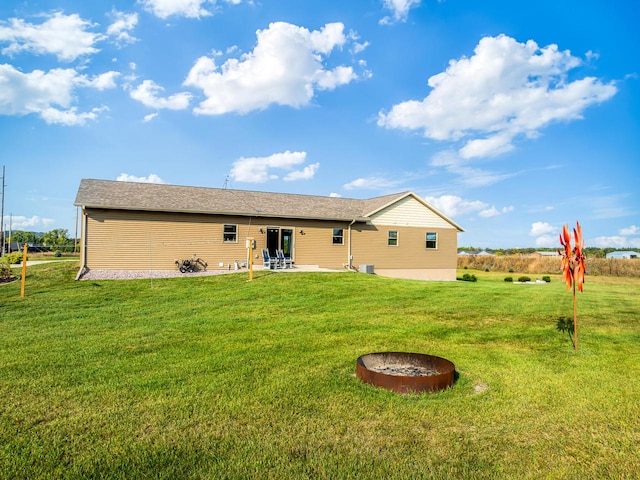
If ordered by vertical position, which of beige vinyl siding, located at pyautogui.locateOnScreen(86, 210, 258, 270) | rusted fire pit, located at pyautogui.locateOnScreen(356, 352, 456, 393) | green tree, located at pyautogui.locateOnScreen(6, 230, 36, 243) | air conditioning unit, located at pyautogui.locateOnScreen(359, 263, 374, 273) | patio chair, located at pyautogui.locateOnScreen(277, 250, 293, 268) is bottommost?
rusted fire pit, located at pyautogui.locateOnScreen(356, 352, 456, 393)

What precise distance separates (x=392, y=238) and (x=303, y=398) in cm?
1894

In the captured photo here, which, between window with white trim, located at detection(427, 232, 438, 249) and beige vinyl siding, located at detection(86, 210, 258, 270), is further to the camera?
window with white trim, located at detection(427, 232, 438, 249)

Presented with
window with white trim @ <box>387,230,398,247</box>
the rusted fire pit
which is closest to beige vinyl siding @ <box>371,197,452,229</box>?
window with white trim @ <box>387,230,398,247</box>

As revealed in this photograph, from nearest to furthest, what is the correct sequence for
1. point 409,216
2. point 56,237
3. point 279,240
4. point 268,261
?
point 268,261, point 279,240, point 409,216, point 56,237

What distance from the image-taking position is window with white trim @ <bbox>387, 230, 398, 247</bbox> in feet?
74.5

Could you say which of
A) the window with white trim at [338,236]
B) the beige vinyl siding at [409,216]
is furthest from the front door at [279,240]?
the beige vinyl siding at [409,216]

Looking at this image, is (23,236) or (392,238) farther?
(23,236)

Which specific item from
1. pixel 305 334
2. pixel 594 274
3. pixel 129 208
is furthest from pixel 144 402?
pixel 594 274

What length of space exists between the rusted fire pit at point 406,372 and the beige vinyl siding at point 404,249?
1607cm

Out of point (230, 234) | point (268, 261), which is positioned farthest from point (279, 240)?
point (230, 234)

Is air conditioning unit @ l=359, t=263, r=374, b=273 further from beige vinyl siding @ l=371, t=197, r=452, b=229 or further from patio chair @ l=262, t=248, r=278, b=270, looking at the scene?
patio chair @ l=262, t=248, r=278, b=270

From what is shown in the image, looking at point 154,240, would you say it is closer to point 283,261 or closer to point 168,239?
point 168,239

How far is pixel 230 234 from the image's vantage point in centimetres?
1916

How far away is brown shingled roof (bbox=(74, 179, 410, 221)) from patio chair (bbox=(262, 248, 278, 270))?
1886 mm
